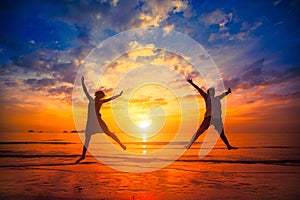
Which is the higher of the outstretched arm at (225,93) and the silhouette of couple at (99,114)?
the outstretched arm at (225,93)

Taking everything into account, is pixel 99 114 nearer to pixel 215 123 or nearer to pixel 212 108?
pixel 212 108

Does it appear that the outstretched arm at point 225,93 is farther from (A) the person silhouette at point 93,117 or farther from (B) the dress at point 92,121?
(B) the dress at point 92,121

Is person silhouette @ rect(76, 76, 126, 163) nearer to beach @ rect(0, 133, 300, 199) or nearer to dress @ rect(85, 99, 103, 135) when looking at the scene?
dress @ rect(85, 99, 103, 135)

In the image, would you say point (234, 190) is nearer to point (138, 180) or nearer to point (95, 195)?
point (138, 180)

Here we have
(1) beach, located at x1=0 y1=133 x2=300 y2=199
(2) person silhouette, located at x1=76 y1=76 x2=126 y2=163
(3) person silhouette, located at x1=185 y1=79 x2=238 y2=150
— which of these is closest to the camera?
(1) beach, located at x1=0 y1=133 x2=300 y2=199

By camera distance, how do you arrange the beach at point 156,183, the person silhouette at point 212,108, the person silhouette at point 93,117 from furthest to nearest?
the person silhouette at point 212,108 < the person silhouette at point 93,117 < the beach at point 156,183

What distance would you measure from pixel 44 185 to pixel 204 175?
495cm

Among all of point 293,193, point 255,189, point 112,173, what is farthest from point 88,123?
point 293,193

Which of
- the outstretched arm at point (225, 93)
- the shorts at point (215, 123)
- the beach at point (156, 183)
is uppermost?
the outstretched arm at point (225, 93)

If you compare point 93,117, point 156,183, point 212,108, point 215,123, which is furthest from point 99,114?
point 215,123

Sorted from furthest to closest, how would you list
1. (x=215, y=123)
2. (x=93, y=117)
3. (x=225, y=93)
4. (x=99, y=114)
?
(x=215, y=123), (x=225, y=93), (x=99, y=114), (x=93, y=117)

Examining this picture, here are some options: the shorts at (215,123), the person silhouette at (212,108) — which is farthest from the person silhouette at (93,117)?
the shorts at (215,123)

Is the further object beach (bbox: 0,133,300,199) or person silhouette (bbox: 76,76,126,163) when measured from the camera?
person silhouette (bbox: 76,76,126,163)

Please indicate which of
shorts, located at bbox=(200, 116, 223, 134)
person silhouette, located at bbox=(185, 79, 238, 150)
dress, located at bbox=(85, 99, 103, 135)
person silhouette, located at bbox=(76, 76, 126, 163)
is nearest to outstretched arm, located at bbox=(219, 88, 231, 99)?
person silhouette, located at bbox=(185, 79, 238, 150)
